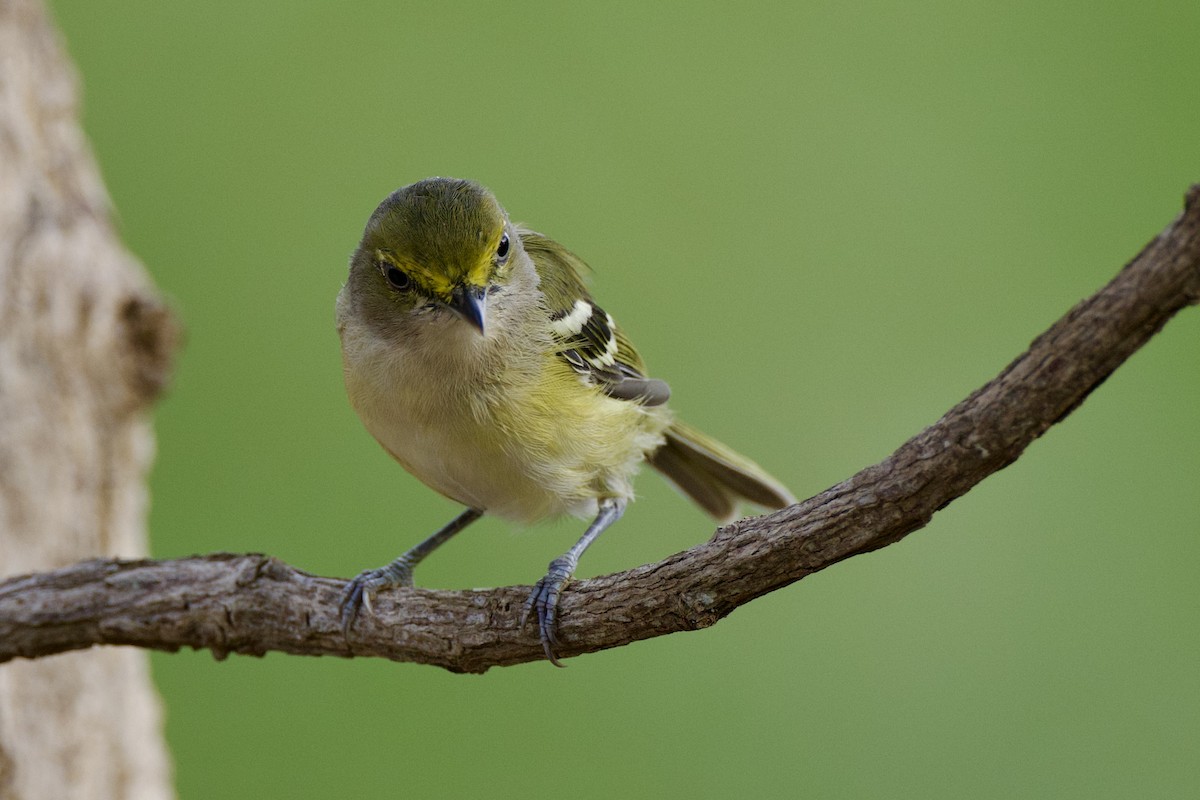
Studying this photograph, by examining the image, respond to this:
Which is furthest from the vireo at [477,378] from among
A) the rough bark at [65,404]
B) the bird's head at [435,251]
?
the rough bark at [65,404]

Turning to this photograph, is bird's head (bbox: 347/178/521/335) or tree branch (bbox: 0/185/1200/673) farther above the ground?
bird's head (bbox: 347/178/521/335)

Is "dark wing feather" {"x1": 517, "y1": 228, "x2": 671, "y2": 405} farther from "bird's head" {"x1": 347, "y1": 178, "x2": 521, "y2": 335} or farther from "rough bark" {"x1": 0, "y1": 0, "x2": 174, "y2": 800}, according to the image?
"rough bark" {"x1": 0, "y1": 0, "x2": 174, "y2": 800}

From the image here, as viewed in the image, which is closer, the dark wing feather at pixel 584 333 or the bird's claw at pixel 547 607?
the bird's claw at pixel 547 607

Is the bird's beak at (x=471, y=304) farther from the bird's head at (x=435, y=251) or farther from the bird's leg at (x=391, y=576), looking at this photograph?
the bird's leg at (x=391, y=576)

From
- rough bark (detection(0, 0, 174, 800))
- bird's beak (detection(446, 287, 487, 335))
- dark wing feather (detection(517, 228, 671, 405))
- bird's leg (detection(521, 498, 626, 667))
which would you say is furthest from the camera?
rough bark (detection(0, 0, 174, 800))

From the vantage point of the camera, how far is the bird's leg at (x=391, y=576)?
2914mm

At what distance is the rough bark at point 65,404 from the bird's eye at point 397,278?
4.64ft

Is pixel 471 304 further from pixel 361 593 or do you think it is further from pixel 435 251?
pixel 361 593

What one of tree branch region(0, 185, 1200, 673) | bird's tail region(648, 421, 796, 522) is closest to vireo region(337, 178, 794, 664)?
tree branch region(0, 185, 1200, 673)

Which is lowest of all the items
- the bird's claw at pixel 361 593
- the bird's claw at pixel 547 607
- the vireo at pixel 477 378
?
the bird's claw at pixel 547 607

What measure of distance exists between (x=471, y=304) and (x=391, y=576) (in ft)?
2.70

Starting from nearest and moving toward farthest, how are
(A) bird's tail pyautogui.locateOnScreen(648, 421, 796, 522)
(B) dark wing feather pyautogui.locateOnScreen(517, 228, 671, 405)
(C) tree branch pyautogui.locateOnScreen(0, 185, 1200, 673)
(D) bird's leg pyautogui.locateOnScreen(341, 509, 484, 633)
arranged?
(C) tree branch pyautogui.locateOnScreen(0, 185, 1200, 673) < (D) bird's leg pyautogui.locateOnScreen(341, 509, 484, 633) < (B) dark wing feather pyautogui.locateOnScreen(517, 228, 671, 405) < (A) bird's tail pyautogui.locateOnScreen(648, 421, 796, 522)

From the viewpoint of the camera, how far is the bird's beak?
9.22 feet

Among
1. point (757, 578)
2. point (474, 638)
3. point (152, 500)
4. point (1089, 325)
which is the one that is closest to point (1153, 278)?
point (1089, 325)
